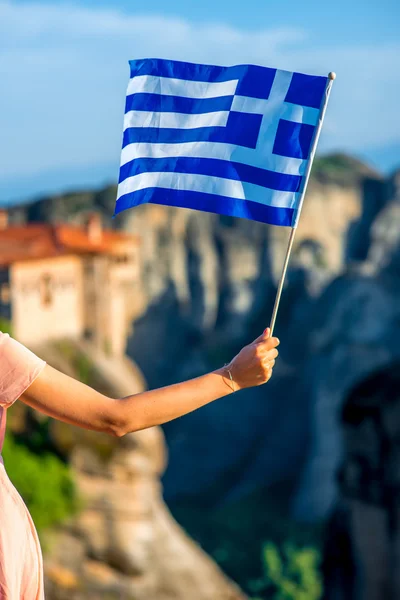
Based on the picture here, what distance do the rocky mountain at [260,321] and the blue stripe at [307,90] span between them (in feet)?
146

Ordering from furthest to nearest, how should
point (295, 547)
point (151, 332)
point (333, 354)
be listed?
point (151, 332), point (333, 354), point (295, 547)

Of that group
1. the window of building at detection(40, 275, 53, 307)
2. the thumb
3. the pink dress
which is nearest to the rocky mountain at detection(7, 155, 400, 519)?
the window of building at detection(40, 275, 53, 307)

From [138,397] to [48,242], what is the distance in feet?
100

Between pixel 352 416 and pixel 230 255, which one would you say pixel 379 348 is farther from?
pixel 352 416

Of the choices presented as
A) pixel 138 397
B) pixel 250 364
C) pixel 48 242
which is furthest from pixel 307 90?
pixel 48 242

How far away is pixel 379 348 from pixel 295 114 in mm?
49592

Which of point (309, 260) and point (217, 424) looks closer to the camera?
point (217, 424)

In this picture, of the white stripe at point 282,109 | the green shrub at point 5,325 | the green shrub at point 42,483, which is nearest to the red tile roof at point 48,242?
the green shrub at point 5,325

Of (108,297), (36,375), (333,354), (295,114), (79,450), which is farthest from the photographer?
(333,354)

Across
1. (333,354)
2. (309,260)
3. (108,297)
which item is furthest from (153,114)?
(309,260)

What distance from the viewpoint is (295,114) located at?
14.2 feet

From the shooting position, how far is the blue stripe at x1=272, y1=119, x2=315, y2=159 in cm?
428

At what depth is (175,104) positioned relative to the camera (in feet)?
14.7

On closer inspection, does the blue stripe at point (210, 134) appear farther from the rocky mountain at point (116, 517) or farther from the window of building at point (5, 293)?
the window of building at point (5, 293)
